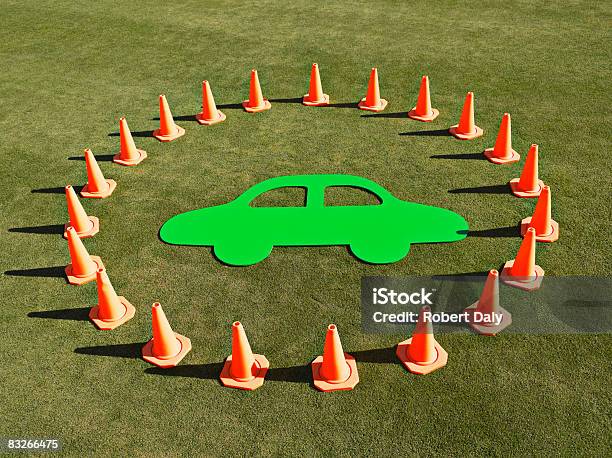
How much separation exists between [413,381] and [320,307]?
4.27 ft

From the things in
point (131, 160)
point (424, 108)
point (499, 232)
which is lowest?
point (499, 232)

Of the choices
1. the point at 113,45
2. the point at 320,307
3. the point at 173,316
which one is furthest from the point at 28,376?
the point at 113,45

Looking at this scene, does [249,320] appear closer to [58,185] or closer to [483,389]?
[483,389]

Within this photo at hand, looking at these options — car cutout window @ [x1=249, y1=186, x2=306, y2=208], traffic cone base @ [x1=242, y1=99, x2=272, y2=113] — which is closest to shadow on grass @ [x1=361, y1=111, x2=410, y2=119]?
traffic cone base @ [x1=242, y1=99, x2=272, y2=113]

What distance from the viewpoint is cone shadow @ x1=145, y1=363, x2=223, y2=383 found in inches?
218

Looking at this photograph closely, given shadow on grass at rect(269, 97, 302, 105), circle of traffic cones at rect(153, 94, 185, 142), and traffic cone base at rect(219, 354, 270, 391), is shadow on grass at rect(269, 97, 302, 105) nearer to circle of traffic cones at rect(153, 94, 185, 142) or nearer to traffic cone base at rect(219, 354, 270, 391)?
circle of traffic cones at rect(153, 94, 185, 142)

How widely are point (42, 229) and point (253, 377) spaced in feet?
12.7

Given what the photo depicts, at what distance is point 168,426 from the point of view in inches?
199

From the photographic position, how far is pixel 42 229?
24.9 feet

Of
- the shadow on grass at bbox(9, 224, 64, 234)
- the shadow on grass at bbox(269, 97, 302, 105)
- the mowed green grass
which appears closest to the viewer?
the mowed green grass

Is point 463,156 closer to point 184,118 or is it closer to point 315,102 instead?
point 315,102

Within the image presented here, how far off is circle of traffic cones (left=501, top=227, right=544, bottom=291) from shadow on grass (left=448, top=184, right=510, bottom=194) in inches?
65.0

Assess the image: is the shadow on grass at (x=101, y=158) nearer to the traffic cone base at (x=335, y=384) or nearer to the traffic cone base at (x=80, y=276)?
the traffic cone base at (x=80, y=276)

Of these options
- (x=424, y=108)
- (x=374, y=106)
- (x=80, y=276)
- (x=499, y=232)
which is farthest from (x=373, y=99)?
(x=80, y=276)
